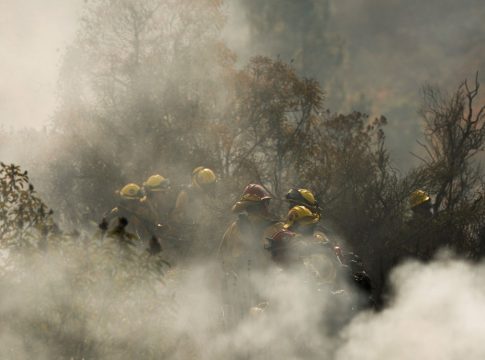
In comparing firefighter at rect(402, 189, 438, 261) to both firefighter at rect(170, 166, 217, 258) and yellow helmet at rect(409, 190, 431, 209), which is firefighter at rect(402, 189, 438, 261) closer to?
yellow helmet at rect(409, 190, 431, 209)

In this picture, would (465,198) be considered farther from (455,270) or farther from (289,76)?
(289,76)

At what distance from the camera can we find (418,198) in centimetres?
1360

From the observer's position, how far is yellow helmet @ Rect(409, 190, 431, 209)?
1356 cm

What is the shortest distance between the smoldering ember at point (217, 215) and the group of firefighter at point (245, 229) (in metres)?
0.03

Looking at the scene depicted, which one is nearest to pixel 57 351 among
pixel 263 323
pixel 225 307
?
pixel 263 323

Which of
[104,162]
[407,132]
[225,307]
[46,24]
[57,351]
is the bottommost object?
[57,351]

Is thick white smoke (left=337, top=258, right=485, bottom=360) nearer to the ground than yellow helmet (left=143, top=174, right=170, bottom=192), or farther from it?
nearer to the ground

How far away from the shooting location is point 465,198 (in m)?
14.5

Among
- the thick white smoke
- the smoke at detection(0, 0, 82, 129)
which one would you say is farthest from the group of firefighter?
the smoke at detection(0, 0, 82, 129)

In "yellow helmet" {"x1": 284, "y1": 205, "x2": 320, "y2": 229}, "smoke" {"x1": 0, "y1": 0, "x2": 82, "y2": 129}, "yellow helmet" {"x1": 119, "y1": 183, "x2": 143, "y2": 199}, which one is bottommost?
"yellow helmet" {"x1": 284, "y1": 205, "x2": 320, "y2": 229}

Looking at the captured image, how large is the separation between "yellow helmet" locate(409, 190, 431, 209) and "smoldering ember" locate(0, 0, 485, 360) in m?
0.02

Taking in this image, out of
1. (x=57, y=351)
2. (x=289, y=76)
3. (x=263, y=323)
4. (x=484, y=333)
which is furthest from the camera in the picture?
(x=289, y=76)

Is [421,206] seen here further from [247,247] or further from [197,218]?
[247,247]

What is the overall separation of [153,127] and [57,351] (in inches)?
629
